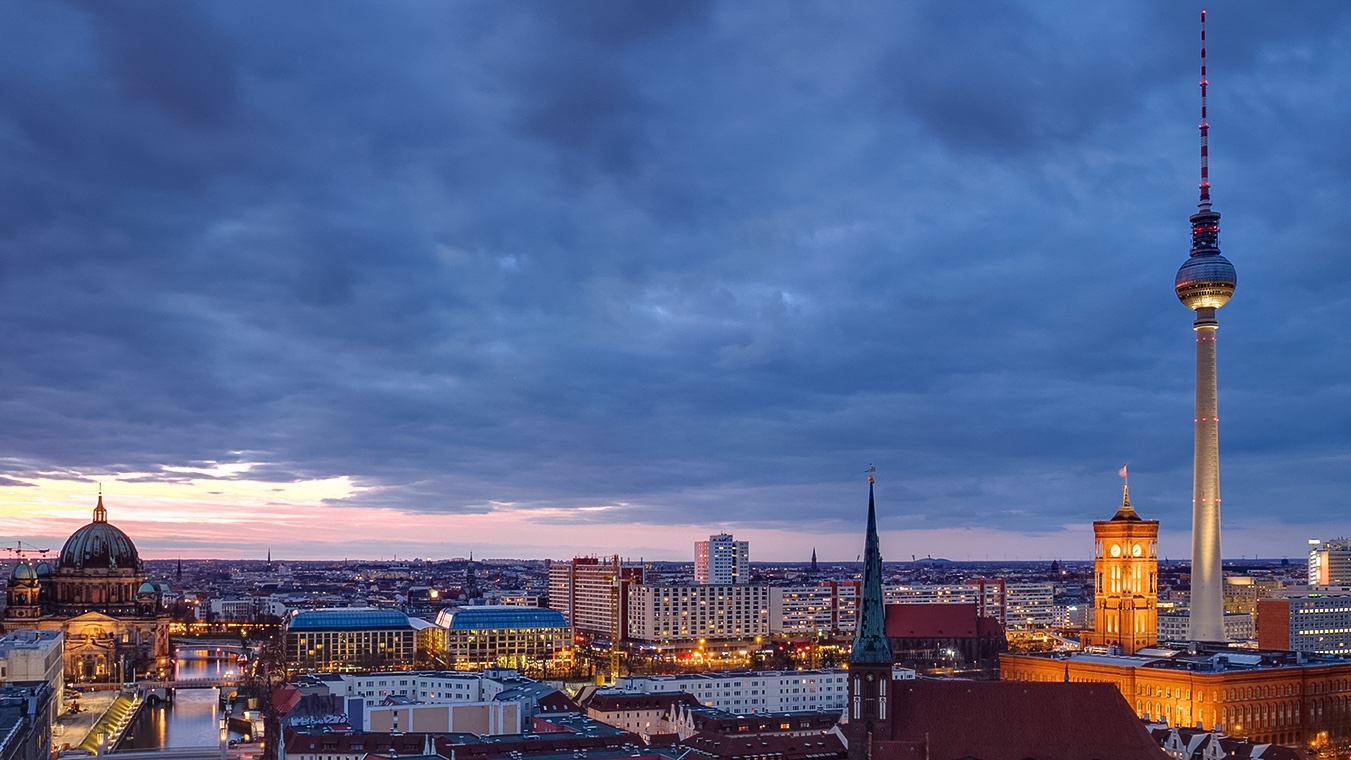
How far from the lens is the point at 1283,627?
483ft

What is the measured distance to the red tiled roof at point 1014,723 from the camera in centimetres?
4841

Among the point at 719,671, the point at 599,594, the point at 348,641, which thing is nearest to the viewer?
the point at 719,671

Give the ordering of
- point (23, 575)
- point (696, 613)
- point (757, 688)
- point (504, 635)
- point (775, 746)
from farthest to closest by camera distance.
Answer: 1. point (696, 613)
2. point (23, 575)
3. point (504, 635)
4. point (757, 688)
5. point (775, 746)

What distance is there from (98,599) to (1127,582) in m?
113

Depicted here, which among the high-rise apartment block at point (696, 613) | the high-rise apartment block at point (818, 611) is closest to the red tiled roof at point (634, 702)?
the high-rise apartment block at point (696, 613)

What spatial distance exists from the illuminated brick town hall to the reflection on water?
7.54 meters

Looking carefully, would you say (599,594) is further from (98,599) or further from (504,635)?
(98,599)

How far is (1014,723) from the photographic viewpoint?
49.0 m

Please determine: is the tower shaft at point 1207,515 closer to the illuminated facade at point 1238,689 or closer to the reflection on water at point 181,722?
the illuminated facade at point 1238,689

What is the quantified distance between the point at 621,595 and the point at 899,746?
124054 millimetres

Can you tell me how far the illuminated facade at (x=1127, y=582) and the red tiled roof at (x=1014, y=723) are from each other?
6723cm

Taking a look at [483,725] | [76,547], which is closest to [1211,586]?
[483,725]

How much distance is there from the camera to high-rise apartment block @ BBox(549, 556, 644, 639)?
171375mm

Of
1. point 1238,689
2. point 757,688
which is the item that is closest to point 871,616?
point 1238,689
